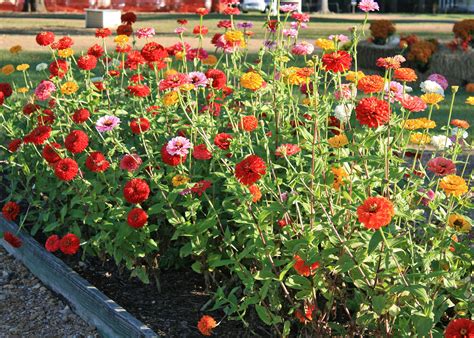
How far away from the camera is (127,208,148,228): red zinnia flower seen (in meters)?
3.43

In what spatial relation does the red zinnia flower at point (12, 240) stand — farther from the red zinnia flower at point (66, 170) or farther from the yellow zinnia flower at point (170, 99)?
the yellow zinnia flower at point (170, 99)

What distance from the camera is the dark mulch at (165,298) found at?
11.7 ft

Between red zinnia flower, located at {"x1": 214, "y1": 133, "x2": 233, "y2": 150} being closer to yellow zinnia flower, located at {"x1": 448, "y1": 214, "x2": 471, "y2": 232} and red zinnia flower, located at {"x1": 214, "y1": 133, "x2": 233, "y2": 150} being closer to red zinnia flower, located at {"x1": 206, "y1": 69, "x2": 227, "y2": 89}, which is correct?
red zinnia flower, located at {"x1": 206, "y1": 69, "x2": 227, "y2": 89}

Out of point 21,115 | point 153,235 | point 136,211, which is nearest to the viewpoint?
point 136,211

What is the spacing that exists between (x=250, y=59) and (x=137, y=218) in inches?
398

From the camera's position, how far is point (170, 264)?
4047 mm

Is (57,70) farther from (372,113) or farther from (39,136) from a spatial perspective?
(372,113)

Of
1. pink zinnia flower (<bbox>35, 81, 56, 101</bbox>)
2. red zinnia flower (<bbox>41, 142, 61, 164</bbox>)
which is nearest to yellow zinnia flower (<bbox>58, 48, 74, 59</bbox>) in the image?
pink zinnia flower (<bbox>35, 81, 56, 101</bbox>)

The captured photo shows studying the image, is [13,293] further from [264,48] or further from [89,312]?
[264,48]

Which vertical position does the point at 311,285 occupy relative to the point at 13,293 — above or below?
above

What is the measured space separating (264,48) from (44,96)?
1190mm

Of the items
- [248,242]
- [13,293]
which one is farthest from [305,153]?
[13,293]

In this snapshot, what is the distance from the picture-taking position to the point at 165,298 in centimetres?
390

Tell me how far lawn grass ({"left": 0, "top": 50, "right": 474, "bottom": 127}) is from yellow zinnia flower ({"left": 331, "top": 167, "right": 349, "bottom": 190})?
4.06 metres
